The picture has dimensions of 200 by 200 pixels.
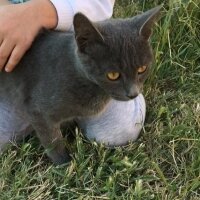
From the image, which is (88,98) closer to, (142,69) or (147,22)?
(142,69)

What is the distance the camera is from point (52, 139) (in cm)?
194

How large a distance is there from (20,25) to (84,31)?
0.39 meters

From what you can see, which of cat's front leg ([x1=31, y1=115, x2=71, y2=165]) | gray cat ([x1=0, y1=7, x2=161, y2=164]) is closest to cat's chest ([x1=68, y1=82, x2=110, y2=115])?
gray cat ([x1=0, y1=7, x2=161, y2=164])

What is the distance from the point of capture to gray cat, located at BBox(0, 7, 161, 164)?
1649 millimetres

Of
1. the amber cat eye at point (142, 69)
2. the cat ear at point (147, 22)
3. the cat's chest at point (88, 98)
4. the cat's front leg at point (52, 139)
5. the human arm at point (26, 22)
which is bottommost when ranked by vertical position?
the cat's front leg at point (52, 139)

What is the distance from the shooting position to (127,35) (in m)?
1.66

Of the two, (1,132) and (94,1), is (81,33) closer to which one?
(94,1)

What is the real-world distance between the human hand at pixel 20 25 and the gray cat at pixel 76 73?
0.04 metres

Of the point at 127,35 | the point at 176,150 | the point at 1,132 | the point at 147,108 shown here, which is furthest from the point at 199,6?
the point at 1,132

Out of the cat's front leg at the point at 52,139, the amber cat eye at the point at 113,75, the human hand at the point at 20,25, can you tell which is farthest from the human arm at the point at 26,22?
the amber cat eye at the point at 113,75

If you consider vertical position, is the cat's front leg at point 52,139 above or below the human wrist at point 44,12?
below

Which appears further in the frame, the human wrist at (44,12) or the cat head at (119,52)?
the human wrist at (44,12)

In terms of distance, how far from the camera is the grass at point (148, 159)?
1.87m

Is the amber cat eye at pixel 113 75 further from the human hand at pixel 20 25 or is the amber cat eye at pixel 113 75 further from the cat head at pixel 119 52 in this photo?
the human hand at pixel 20 25
